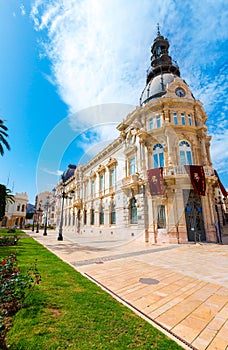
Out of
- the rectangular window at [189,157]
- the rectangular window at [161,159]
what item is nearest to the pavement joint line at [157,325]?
the rectangular window at [161,159]

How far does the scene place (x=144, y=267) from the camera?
7.06 meters

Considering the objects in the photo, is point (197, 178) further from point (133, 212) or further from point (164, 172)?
point (133, 212)

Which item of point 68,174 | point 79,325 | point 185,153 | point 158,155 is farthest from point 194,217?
point 68,174

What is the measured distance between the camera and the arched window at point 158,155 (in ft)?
55.0

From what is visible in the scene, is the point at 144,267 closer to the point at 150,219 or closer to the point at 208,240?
the point at 150,219

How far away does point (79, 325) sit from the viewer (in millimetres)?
2875

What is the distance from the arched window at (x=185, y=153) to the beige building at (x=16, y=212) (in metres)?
49.8

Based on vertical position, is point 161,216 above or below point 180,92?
below

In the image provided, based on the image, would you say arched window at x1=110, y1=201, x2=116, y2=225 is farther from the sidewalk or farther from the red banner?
the sidewalk

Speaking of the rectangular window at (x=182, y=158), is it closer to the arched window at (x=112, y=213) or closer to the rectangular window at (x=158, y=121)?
the rectangular window at (x=158, y=121)

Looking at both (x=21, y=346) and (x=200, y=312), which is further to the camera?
(x=200, y=312)

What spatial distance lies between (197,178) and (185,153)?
303 centimetres

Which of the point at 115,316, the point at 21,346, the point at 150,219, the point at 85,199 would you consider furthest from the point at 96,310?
the point at 85,199

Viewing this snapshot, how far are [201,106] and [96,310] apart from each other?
2052cm
